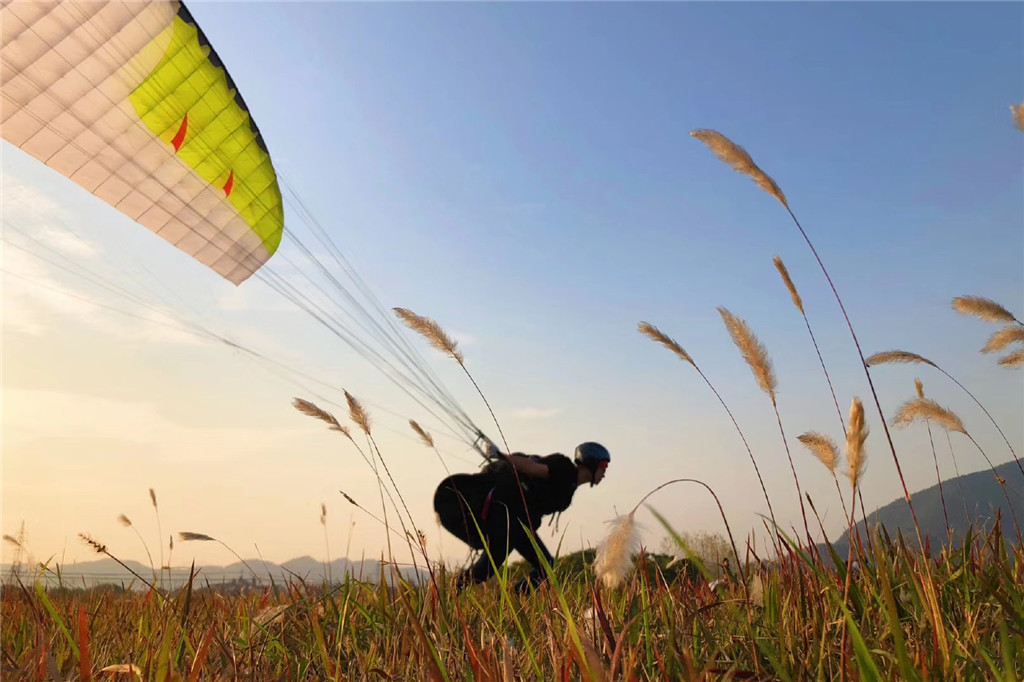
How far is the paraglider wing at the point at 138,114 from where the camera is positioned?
9781 millimetres

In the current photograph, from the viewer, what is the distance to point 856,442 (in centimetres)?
196

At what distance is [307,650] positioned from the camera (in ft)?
9.38

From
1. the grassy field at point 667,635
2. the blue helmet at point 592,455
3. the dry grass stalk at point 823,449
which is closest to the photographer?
the grassy field at point 667,635

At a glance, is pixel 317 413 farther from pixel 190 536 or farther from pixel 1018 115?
pixel 1018 115

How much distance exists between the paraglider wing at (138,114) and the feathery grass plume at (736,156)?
9572mm

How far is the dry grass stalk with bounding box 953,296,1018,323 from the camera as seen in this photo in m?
3.08

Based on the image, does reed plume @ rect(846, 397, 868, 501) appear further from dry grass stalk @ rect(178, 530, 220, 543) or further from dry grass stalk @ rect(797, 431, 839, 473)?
dry grass stalk @ rect(178, 530, 220, 543)

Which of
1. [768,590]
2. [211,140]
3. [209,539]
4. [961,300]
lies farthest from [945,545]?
[211,140]

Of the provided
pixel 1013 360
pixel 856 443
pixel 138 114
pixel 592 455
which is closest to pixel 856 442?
pixel 856 443

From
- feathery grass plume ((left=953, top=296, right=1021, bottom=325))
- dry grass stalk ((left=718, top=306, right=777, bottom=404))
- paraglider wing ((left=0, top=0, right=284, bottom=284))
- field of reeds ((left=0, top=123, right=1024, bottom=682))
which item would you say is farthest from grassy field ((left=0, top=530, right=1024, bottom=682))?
paraglider wing ((left=0, top=0, right=284, bottom=284))

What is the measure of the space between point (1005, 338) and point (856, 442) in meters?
1.76

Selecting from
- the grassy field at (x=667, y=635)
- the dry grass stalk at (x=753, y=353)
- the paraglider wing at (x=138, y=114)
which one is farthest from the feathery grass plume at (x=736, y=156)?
the paraglider wing at (x=138, y=114)

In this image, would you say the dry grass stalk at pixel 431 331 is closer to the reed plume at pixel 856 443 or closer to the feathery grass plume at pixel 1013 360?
the reed plume at pixel 856 443

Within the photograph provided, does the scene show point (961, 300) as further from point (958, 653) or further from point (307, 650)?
point (307, 650)
